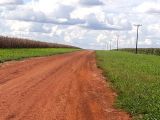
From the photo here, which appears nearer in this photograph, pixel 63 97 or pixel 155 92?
pixel 63 97

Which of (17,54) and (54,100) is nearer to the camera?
(54,100)

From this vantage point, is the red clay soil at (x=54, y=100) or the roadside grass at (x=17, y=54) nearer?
the red clay soil at (x=54, y=100)

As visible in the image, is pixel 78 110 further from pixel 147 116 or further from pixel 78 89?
pixel 78 89

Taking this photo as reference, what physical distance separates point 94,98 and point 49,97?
177 cm

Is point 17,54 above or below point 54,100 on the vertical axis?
below


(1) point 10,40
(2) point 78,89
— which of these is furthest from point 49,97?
(1) point 10,40

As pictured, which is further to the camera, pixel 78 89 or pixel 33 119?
pixel 78 89

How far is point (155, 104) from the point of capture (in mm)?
13961

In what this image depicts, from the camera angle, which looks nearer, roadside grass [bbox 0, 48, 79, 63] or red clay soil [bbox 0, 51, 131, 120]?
red clay soil [bbox 0, 51, 131, 120]

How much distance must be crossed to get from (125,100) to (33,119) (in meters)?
4.69

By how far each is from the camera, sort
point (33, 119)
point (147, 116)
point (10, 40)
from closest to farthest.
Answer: point (33, 119)
point (147, 116)
point (10, 40)

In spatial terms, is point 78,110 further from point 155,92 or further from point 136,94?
point 155,92

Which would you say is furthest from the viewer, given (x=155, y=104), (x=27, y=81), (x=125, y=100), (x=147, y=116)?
(x=27, y=81)

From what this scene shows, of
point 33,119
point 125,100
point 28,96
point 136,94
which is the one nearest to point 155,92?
point 136,94
